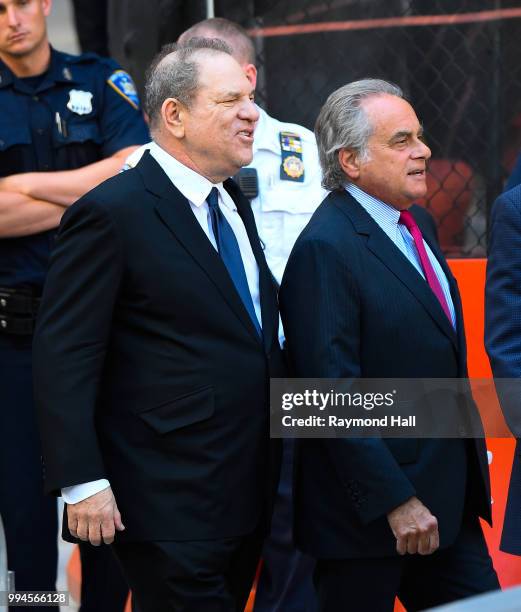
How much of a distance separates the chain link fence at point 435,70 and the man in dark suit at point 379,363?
79.0 inches

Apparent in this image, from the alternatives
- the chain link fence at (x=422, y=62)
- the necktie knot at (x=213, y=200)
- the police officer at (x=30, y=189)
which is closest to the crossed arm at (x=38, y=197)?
the police officer at (x=30, y=189)

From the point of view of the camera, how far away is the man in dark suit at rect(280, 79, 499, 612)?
2930 millimetres

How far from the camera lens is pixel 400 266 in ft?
10.00

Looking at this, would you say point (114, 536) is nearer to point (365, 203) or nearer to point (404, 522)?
point (404, 522)

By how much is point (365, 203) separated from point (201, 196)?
45 centimetres

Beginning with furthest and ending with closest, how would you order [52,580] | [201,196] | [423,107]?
1. [423,107]
2. [52,580]
3. [201,196]

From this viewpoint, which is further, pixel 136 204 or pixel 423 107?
pixel 423 107

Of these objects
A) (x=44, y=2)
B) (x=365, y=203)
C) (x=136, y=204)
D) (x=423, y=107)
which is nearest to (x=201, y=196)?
(x=136, y=204)

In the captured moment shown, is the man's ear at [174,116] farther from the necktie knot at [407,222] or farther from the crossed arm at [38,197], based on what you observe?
the crossed arm at [38,197]

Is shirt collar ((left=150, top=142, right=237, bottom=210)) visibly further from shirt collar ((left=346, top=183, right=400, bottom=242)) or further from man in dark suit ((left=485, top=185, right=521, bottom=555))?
man in dark suit ((left=485, top=185, right=521, bottom=555))

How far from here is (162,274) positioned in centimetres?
286

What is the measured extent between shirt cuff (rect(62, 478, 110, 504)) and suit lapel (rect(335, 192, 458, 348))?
2.92 ft

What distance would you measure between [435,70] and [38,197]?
2.05 m

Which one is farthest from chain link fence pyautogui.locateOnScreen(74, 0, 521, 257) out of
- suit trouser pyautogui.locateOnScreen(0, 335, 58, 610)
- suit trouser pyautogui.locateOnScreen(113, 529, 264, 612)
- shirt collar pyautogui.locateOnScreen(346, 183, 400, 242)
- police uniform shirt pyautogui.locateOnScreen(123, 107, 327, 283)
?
suit trouser pyautogui.locateOnScreen(113, 529, 264, 612)
